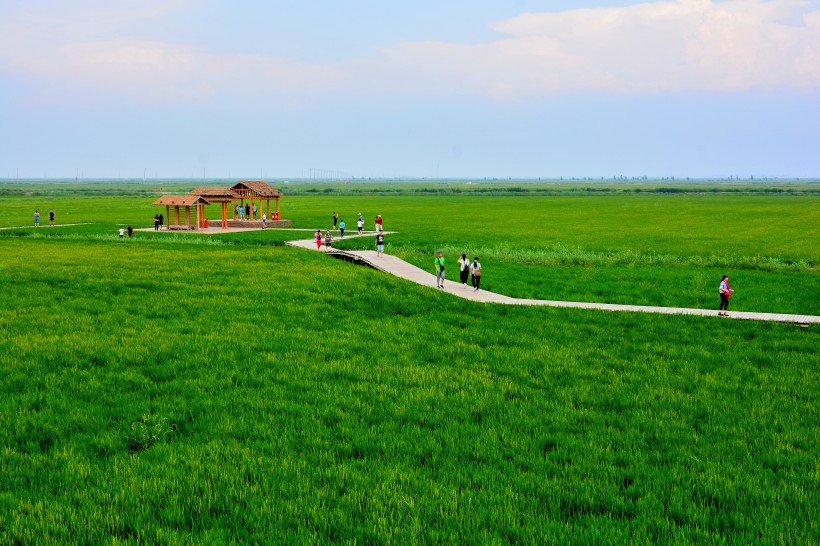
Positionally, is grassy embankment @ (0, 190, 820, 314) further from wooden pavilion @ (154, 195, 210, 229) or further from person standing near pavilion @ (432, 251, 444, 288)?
wooden pavilion @ (154, 195, 210, 229)

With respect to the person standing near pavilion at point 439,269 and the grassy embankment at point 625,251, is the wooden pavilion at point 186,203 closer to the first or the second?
the grassy embankment at point 625,251

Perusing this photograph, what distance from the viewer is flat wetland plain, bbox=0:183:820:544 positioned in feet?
23.7

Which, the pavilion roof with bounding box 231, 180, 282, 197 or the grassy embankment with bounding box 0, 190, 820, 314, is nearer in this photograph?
the grassy embankment with bounding box 0, 190, 820, 314

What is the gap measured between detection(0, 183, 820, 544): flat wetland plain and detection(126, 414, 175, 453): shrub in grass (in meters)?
0.04

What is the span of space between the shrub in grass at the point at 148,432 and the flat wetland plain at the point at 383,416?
0.04 m

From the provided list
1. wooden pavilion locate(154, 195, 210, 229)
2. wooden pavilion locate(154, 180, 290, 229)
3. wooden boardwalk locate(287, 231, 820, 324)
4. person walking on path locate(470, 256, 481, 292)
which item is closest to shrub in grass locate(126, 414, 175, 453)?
wooden boardwalk locate(287, 231, 820, 324)

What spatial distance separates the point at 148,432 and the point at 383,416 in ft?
12.1

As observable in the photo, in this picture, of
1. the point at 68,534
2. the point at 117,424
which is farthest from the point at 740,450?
the point at 117,424

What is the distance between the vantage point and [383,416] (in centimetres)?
1067

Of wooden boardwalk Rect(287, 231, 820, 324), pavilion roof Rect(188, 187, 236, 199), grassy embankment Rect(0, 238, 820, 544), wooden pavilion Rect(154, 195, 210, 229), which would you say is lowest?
grassy embankment Rect(0, 238, 820, 544)

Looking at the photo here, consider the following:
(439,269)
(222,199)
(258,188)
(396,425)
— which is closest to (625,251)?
(439,269)

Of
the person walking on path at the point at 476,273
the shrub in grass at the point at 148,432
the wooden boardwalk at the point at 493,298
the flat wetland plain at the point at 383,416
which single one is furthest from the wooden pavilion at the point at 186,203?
the shrub in grass at the point at 148,432

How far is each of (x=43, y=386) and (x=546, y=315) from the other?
13662 mm

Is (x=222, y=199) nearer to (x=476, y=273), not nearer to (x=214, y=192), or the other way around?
(x=214, y=192)
